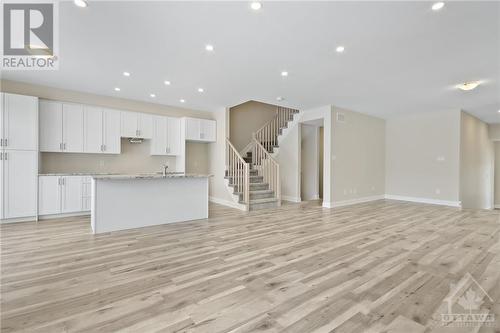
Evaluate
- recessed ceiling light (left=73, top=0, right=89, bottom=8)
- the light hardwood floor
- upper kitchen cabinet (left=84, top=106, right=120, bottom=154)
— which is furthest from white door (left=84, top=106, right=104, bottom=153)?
recessed ceiling light (left=73, top=0, right=89, bottom=8)

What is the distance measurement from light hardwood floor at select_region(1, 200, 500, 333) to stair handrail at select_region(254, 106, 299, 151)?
425cm

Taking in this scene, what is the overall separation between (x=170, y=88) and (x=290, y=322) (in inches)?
194

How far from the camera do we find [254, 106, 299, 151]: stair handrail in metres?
7.94

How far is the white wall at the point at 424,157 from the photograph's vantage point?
6.53 meters

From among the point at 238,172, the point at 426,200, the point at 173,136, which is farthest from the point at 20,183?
the point at 426,200

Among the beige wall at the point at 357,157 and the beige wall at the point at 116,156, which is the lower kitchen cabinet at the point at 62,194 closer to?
the beige wall at the point at 116,156

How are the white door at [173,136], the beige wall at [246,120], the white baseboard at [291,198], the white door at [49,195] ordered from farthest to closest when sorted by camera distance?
the beige wall at [246,120] → the white baseboard at [291,198] → the white door at [173,136] → the white door at [49,195]

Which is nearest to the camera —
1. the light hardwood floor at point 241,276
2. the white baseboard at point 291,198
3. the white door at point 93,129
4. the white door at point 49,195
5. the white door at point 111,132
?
the light hardwood floor at point 241,276

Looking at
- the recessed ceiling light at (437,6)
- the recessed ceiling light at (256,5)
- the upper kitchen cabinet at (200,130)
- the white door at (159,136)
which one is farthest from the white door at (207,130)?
the recessed ceiling light at (437,6)

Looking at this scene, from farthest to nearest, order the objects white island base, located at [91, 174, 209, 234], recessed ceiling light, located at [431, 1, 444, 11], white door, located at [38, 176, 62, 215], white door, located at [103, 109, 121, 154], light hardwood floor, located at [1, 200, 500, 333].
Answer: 1. white door, located at [103, 109, 121, 154]
2. white door, located at [38, 176, 62, 215]
3. white island base, located at [91, 174, 209, 234]
4. recessed ceiling light, located at [431, 1, 444, 11]
5. light hardwood floor, located at [1, 200, 500, 333]

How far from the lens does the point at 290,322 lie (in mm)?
1663

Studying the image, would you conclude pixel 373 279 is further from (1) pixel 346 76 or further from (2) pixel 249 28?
(1) pixel 346 76

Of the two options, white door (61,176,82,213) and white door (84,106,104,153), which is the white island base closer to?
white door (61,176,82,213)

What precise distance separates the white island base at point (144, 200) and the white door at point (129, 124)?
7.26 feet
